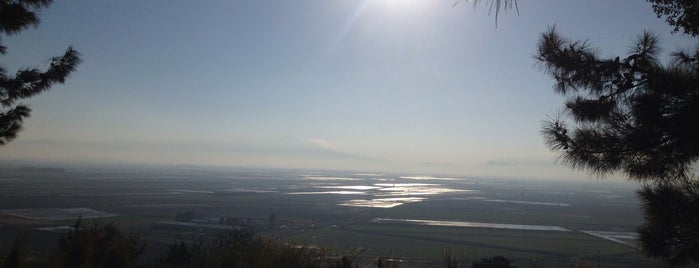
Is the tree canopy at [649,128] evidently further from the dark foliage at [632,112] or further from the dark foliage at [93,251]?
the dark foliage at [93,251]

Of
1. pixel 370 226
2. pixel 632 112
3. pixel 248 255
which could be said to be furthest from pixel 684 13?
pixel 370 226

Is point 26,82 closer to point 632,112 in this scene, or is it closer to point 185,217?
point 632,112

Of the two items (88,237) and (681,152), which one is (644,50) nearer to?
(681,152)

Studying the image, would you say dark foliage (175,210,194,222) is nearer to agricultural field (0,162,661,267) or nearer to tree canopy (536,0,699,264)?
agricultural field (0,162,661,267)

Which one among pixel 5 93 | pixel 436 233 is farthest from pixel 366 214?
pixel 5 93

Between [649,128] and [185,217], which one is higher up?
[649,128]

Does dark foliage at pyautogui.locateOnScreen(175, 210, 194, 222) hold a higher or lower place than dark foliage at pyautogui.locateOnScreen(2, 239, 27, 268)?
lower

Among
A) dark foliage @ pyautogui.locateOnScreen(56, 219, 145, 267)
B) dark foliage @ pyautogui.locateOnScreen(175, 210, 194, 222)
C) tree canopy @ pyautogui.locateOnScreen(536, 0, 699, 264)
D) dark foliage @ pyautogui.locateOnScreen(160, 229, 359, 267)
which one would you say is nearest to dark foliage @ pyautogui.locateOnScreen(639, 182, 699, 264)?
tree canopy @ pyautogui.locateOnScreen(536, 0, 699, 264)

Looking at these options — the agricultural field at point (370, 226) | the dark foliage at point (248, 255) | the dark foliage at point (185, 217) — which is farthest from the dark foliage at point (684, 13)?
the dark foliage at point (185, 217)
